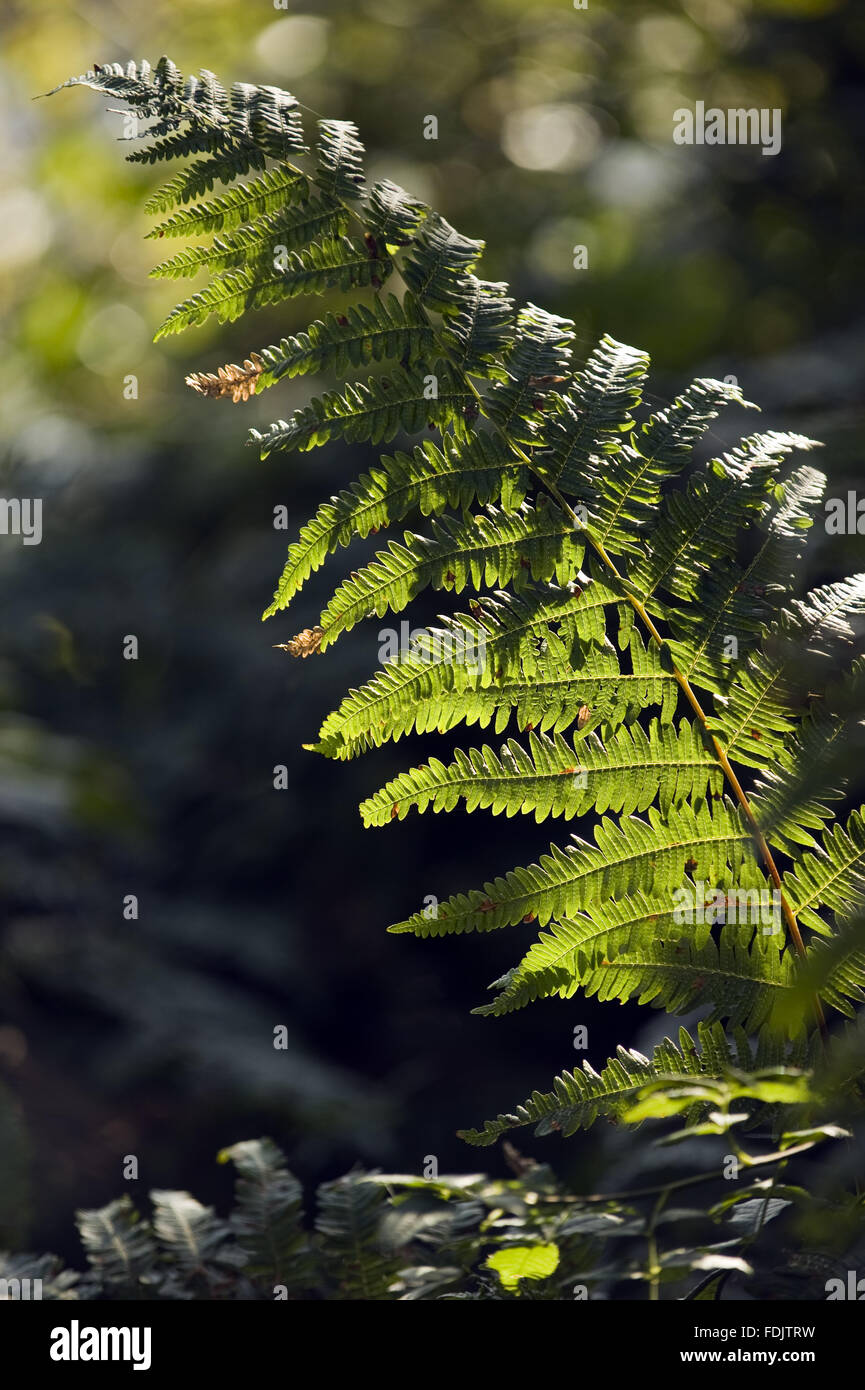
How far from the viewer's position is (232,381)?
877 mm

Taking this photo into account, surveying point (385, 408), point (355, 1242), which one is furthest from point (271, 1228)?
point (385, 408)

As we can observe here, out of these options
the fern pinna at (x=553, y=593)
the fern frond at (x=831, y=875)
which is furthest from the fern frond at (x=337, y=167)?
the fern frond at (x=831, y=875)

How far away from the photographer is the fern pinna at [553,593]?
2.82 ft

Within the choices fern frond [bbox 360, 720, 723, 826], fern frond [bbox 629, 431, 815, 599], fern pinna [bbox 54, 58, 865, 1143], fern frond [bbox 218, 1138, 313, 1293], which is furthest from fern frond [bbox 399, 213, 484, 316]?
fern frond [bbox 218, 1138, 313, 1293]

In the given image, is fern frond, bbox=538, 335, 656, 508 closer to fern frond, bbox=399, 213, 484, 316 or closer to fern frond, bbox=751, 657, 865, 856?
fern frond, bbox=399, 213, 484, 316

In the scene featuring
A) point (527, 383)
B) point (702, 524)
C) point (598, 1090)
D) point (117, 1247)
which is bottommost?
point (117, 1247)

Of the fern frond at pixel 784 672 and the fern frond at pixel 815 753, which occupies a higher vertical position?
the fern frond at pixel 784 672

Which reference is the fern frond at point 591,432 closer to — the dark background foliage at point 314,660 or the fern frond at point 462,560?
the fern frond at point 462,560

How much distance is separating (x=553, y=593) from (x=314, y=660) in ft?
6.56

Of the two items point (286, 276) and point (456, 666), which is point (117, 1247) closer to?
point (456, 666)

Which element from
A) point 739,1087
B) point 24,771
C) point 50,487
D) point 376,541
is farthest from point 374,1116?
point 50,487

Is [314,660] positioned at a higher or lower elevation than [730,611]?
higher

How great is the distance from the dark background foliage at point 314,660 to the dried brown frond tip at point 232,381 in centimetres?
105

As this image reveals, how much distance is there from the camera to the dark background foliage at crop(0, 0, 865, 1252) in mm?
2436
